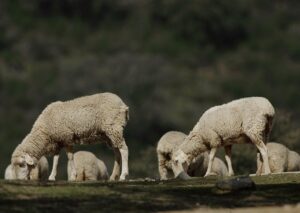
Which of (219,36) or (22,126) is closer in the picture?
(22,126)

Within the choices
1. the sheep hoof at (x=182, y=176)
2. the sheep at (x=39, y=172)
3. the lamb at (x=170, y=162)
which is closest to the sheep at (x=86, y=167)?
the sheep at (x=39, y=172)

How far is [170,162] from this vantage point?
28.1m

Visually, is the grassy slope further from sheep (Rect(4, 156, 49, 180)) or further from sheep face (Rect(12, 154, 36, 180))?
sheep (Rect(4, 156, 49, 180))

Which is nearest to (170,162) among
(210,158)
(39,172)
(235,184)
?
(210,158)

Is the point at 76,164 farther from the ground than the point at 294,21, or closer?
closer

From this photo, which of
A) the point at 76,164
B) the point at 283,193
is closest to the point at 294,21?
the point at 76,164

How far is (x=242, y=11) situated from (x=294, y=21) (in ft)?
14.3

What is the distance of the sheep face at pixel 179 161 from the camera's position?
84.6 ft

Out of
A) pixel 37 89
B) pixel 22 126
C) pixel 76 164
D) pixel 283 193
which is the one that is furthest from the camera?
pixel 37 89

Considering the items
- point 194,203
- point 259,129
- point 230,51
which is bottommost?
point 194,203

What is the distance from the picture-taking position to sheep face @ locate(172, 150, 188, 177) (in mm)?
25797

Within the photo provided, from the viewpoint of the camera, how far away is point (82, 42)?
90375 mm

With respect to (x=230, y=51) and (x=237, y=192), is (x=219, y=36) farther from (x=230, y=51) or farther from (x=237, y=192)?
(x=237, y=192)

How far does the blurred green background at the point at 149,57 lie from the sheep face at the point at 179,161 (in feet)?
123
